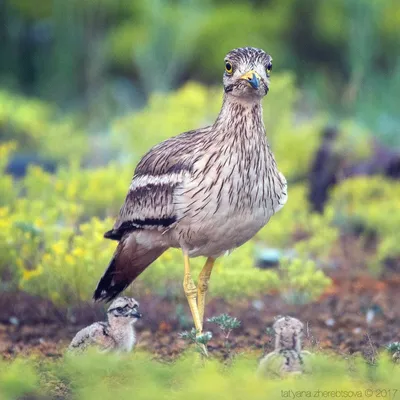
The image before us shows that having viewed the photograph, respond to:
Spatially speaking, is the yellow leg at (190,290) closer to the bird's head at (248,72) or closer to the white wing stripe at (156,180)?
the white wing stripe at (156,180)

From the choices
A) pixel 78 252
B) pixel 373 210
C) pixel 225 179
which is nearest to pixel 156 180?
pixel 225 179

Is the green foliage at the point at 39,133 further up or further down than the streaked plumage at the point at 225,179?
further up

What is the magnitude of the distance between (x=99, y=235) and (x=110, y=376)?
2.70 meters

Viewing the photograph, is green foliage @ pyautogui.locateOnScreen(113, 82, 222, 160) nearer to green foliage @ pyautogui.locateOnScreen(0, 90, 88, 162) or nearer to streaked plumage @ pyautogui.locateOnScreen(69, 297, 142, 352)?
Result: green foliage @ pyautogui.locateOnScreen(0, 90, 88, 162)

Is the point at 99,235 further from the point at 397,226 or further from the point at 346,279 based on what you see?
the point at 397,226

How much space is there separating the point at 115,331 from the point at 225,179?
3.35ft

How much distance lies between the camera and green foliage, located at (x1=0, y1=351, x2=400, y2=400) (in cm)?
346

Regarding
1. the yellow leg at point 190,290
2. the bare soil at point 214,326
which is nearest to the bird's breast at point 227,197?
the yellow leg at point 190,290

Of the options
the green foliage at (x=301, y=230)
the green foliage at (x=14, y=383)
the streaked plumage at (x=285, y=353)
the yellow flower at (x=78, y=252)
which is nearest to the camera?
the green foliage at (x=14, y=383)

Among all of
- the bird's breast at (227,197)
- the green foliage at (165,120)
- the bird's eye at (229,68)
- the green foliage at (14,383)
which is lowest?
the green foliage at (14,383)

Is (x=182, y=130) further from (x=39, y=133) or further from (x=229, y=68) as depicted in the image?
(x=229, y=68)

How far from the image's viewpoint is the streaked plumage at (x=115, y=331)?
17.4ft

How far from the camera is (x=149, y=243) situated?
18.7 feet

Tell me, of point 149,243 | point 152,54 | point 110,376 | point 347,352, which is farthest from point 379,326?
point 152,54
